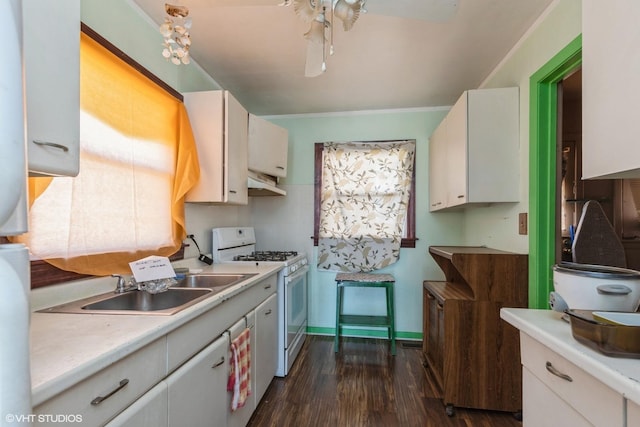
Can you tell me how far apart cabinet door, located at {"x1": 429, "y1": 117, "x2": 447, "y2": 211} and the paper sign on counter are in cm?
208

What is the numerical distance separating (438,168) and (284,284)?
1703mm

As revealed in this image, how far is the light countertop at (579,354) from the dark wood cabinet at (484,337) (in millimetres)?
712

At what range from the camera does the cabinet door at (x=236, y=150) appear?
6.58ft

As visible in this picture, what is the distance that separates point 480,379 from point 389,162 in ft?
6.67

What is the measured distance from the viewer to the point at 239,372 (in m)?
1.49

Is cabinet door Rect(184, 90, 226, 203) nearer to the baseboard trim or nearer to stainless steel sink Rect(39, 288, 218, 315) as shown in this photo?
stainless steel sink Rect(39, 288, 218, 315)

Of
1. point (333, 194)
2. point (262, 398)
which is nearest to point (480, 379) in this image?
point (262, 398)

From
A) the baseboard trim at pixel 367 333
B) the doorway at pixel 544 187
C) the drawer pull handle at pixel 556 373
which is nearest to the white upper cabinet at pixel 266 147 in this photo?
the baseboard trim at pixel 367 333

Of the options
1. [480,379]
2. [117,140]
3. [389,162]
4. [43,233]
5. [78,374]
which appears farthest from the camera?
[389,162]

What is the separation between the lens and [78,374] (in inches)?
26.5

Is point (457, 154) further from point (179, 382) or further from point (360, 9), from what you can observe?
point (179, 382)

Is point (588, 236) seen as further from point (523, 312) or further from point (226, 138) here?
point (226, 138)

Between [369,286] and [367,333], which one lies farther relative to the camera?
[367,333]

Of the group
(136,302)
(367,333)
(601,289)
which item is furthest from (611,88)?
(367,333)
